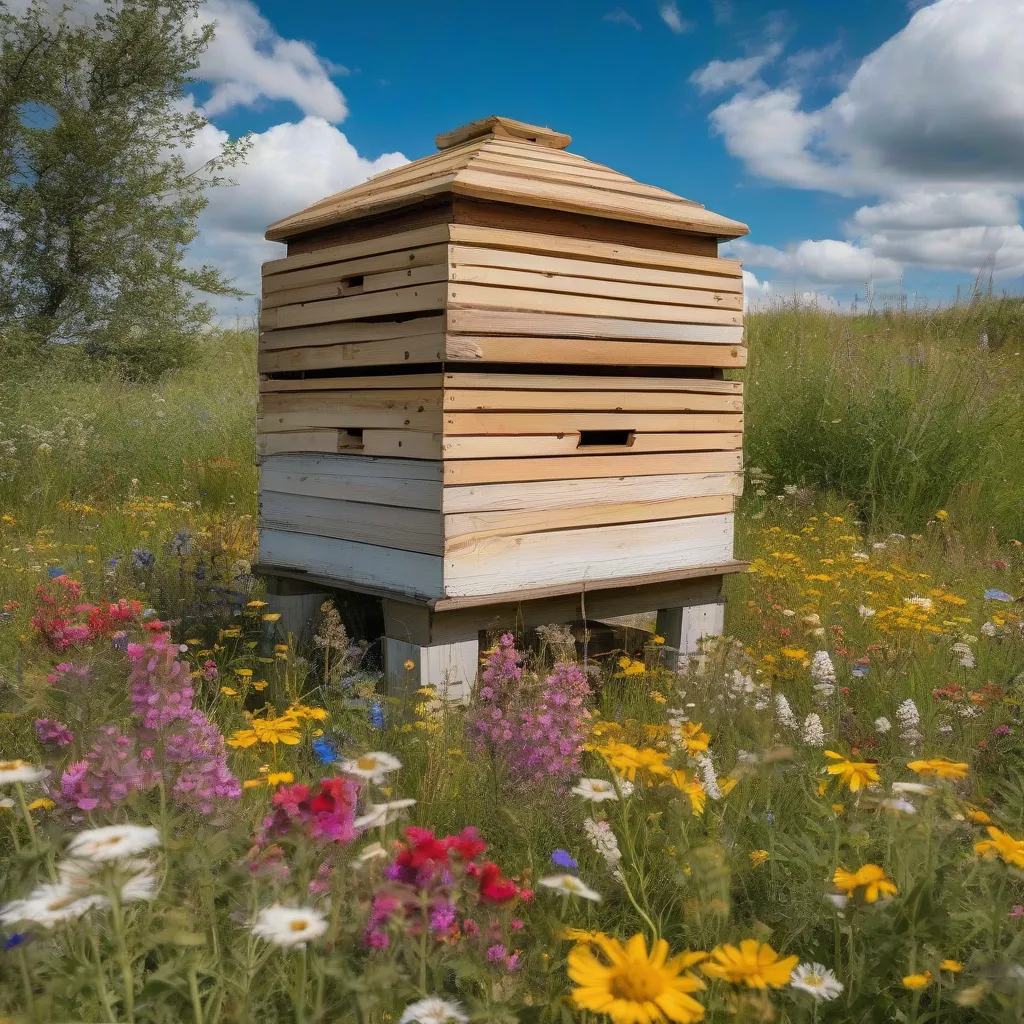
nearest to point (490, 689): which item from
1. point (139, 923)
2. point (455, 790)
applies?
point (455, 790)

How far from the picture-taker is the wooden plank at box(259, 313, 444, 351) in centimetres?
389

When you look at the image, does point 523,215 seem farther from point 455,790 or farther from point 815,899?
point 815,899

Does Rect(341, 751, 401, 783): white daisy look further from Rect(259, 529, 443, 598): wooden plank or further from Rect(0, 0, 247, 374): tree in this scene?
Rect(0, 0, 247, 374): tree

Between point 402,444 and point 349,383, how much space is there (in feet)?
1.63

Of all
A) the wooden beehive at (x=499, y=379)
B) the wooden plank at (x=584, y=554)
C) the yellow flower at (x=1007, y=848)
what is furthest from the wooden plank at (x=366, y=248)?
the yellow flower at (x=1007, y=848)

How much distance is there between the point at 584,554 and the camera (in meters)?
4.29

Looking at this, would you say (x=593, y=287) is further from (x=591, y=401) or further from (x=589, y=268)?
(x=591, y=401)

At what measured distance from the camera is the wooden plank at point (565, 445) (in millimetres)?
3836

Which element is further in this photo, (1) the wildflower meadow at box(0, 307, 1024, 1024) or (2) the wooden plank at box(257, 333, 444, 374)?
(2) the wooden plank at box(257, 333, 444, 374)

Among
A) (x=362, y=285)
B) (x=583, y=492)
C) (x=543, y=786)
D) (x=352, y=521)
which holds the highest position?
(x=362, y=285)

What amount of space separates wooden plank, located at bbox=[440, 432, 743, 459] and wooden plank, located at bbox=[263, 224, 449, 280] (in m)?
0.79

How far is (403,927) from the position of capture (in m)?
1.17

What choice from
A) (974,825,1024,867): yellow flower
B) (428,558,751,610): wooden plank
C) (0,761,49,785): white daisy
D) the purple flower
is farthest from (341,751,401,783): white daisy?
(428,558,751,610): wooden plank

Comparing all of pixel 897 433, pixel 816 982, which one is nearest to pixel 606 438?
pixel 897 433
